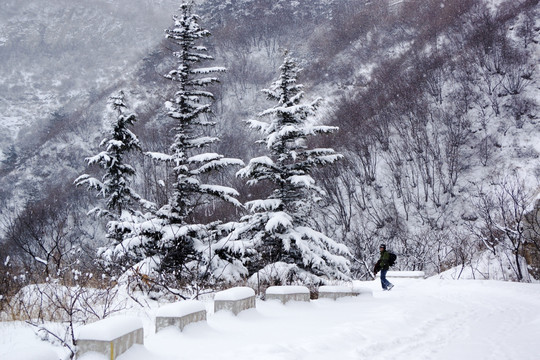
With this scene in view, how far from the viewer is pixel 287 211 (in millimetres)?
14039

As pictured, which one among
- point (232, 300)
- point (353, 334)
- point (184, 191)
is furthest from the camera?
point (184, 191)

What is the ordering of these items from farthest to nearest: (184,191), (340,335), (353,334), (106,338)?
(184,191) < (353,334) < (340,335) < (106,338)

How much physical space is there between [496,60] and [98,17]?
132196mm

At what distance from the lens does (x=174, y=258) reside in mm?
13609

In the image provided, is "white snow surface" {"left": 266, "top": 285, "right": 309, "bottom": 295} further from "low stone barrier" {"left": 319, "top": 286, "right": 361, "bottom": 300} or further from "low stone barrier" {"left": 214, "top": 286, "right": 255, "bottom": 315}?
"low stone barrier" {"left": 319, "top": 286, "right": 361, "bottom": 300}

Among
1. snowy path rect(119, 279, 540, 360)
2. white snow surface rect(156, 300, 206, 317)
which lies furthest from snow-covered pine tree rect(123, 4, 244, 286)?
white snow surface rect(156, 300, 206, 317)

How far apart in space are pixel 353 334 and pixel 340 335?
26cm

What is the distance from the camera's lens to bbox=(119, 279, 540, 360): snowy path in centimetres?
420

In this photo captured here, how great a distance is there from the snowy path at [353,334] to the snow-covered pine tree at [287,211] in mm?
4230

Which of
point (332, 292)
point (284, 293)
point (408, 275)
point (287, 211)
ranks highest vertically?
point (287, 211)

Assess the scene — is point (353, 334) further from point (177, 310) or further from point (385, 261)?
point (385, 261)

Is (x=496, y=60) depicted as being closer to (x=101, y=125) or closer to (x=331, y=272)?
(x=331, y=272)

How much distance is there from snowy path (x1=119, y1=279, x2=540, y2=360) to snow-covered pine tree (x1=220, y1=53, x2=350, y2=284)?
423 centimetres

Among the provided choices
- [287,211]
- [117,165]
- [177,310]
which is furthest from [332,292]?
[117,165]
